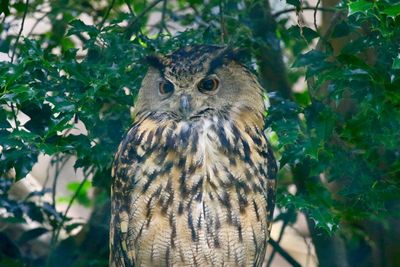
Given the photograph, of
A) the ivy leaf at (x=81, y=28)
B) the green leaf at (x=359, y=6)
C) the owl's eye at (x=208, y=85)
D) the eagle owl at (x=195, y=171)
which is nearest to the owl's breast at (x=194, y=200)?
the eagle owl at (x=195, y=171)

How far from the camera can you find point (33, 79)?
2.63 meters

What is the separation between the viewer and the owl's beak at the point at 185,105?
2.61 metres

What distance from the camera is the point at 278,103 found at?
287 centimetres

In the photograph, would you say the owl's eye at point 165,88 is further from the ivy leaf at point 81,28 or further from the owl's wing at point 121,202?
the ivy leaf at point 81,28

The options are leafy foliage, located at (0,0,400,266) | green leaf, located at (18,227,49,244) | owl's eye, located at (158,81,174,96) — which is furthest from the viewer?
green leaf, located at (18,227,49,244)

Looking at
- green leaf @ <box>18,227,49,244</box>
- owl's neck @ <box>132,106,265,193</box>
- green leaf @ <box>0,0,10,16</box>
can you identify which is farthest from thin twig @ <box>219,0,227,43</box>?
green leaf @ <box>18,227,49,244</box>

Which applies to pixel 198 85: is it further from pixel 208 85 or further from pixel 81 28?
pixel 81 28

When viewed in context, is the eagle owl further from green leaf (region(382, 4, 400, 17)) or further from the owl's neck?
green leaf (region(382, 4, 400, 17))

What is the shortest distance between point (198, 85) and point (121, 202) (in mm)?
442

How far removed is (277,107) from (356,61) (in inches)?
14.0

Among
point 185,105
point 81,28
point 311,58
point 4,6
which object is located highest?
point 4,6

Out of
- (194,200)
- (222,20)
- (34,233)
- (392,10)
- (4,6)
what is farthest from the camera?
(34,233)

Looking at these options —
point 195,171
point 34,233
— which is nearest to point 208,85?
point 195,171

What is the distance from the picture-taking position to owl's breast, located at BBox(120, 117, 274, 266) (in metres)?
2.54
